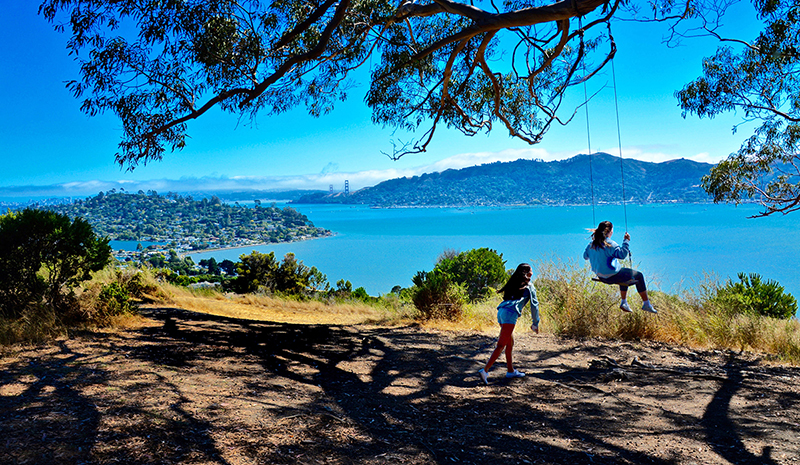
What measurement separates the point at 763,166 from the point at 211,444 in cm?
1131

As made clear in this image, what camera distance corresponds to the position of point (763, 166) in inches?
387

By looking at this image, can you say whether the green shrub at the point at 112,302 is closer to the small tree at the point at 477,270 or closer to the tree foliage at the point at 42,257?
the tree foliage at the point at 42,257

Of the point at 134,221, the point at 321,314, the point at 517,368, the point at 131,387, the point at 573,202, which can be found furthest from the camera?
the point at 573,202

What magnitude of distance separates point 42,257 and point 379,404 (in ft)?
17.8

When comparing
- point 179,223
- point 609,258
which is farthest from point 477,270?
point 179,223

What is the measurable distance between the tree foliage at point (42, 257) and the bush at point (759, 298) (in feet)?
33.2

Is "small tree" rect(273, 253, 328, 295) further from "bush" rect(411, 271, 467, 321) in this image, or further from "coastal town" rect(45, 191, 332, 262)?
"coastal town" rect(45, 191, 332, 262)

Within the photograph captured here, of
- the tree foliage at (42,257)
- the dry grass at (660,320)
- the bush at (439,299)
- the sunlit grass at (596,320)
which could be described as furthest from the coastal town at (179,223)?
the dry grass at (660,320)

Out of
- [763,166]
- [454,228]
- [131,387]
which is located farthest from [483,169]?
[131,387]

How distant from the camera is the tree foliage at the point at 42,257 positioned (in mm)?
6418

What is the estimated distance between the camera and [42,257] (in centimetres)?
667

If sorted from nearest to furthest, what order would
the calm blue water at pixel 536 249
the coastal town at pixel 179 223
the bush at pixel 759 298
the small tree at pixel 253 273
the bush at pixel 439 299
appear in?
the bush at pixel 759 298 < the bush at pixel 439 299 < the small tree at pixel 253 273 < the coastal town at pixel 179 223 < the calm blue water at pixel 536 249

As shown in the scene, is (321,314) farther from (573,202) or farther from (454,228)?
(573,202)

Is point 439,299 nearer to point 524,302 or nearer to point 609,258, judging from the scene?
point 609,258
